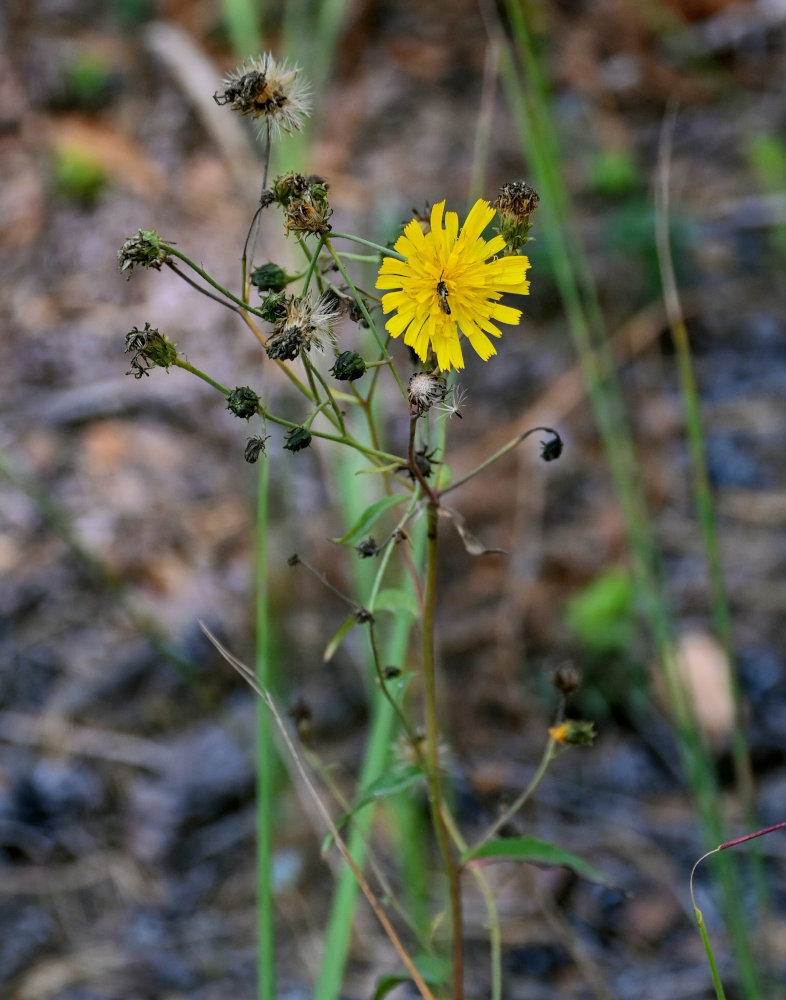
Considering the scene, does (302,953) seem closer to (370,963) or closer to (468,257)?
(370,963)

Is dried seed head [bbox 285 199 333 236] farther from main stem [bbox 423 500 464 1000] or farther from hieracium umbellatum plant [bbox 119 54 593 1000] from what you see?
main stem [bbox 423 500 464 1000]

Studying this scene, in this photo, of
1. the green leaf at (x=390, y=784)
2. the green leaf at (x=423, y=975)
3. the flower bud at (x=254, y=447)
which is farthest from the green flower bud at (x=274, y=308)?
the green leaf at (x=423, y=975)

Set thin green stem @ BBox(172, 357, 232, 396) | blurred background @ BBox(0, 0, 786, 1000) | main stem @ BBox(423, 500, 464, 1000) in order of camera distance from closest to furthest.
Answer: thin green stem @ BBox(172, 357, 232, 396) → main stem @ BBox(423, 500, 464, 1000) → blurred background @ BBox(0, 0, 786, 1000)

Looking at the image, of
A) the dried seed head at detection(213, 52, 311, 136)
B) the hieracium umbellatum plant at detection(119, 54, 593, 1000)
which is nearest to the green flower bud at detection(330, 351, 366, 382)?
the hieracium umbellatum plant at detection(119, 54, 593, 1000)

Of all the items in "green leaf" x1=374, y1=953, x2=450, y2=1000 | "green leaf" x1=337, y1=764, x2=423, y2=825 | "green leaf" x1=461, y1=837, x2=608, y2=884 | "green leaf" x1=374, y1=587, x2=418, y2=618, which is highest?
"green leaf" x1=374, y1=587, x2=418, y2=618

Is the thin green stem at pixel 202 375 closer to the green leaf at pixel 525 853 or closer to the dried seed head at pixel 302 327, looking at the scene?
the dried seed head at pixel 302 327

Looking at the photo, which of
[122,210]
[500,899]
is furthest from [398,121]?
[500,899]

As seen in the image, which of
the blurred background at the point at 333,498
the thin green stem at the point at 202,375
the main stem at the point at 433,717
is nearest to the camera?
the thin green stem at the point at 202,375
